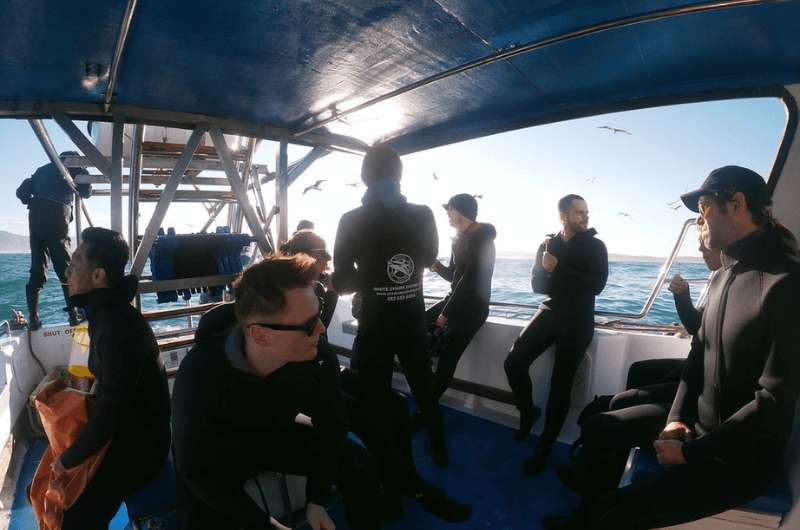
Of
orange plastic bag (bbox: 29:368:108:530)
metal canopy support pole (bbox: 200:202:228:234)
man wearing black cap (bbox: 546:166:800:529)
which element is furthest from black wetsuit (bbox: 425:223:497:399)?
metal canopy support pole (bbox: 200:202:228:234)

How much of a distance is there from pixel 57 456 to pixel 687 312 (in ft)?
10.4

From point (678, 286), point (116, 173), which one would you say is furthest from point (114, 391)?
point (678, 286)

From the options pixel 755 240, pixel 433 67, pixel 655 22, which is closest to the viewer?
pixel 755 240

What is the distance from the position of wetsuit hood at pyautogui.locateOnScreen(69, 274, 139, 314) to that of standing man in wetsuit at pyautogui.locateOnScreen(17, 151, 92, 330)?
2617 millimetres

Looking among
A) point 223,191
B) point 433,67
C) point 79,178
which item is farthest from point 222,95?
point 79,178

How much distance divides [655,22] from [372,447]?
2.57 metres

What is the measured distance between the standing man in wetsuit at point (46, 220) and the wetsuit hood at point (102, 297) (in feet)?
8.59

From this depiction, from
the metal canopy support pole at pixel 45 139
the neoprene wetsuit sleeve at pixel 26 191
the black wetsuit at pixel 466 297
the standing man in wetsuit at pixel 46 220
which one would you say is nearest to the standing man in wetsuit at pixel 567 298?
the black wetsuit at pixel 466 297

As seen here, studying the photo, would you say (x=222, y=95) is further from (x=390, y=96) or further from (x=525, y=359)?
(x=525, y=359)

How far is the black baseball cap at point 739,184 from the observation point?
4.83 feet

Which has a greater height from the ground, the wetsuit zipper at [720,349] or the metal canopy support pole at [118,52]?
the metal canopy support pole at [118,52]

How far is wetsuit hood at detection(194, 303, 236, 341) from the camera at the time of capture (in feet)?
4.75

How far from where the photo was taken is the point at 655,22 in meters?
1.71

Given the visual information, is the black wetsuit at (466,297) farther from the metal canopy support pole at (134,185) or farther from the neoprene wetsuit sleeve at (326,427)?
the metal canopy support pole at (134,185)
